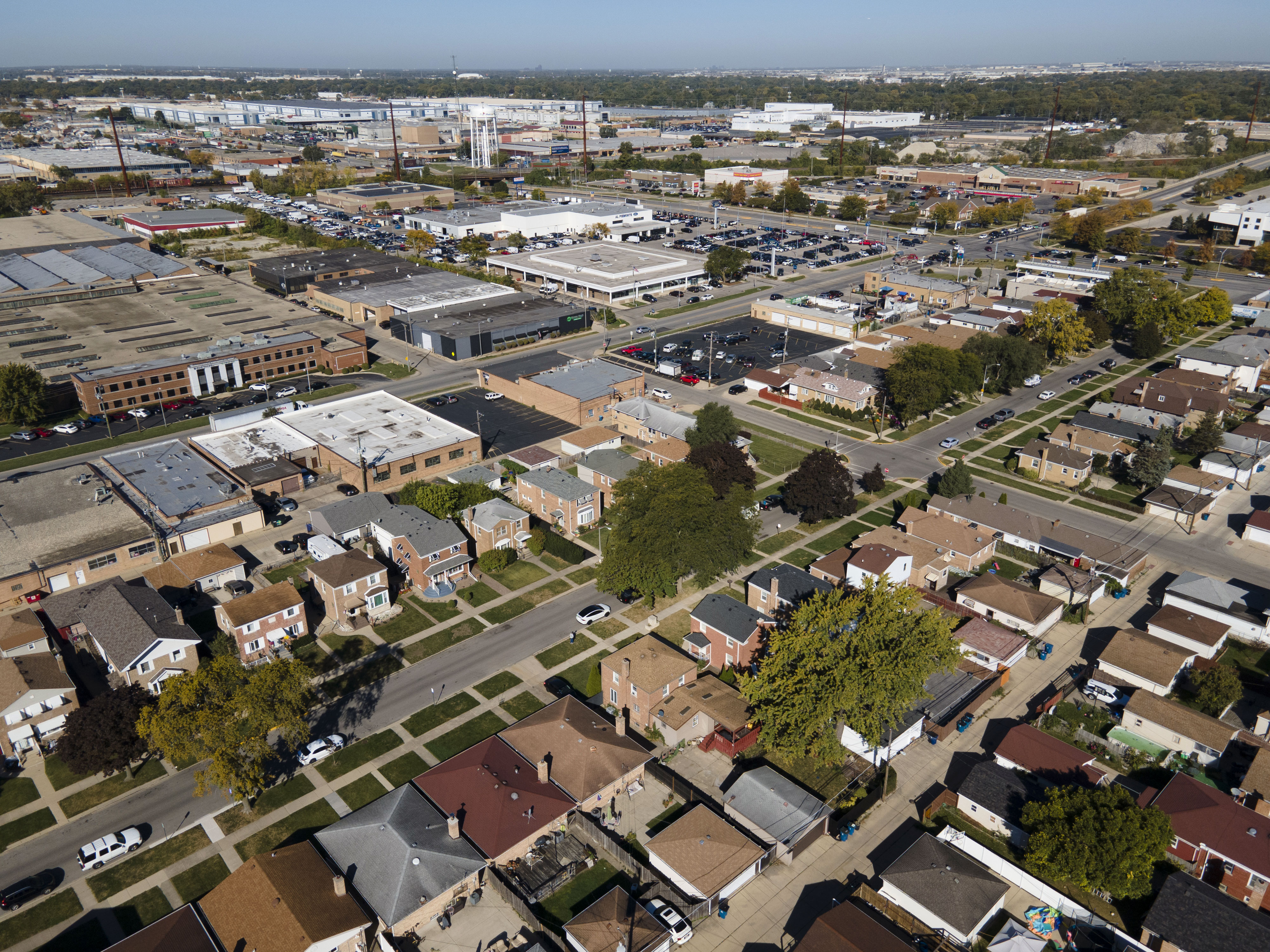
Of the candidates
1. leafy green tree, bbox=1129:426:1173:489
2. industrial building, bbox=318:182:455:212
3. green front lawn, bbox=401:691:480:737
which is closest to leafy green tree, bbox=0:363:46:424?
green front lawn, bbox=401:691:480:737

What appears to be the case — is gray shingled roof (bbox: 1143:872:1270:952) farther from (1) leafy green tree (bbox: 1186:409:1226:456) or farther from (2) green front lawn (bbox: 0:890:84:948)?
(1) leafy green tree (bbox: 1186:409:1226:456)

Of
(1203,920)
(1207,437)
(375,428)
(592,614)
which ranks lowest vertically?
(592,614)

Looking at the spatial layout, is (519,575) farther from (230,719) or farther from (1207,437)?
(1207,437)

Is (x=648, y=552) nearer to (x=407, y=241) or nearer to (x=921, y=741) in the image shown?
(x=921, y=741)

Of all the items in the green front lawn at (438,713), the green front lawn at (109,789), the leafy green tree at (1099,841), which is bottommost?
the green front lawn at (109,789)

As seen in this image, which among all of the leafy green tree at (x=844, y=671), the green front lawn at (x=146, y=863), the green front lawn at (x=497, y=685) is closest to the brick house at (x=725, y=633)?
the leafy green tree at (x=844, y=671)

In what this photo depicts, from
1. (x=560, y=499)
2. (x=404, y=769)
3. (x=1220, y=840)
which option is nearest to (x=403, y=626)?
(x=404, y=769)

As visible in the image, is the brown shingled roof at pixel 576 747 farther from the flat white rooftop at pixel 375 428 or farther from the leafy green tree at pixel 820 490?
the flat white rooftop at pixel 375 428

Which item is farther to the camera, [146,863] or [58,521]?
[58,521]
